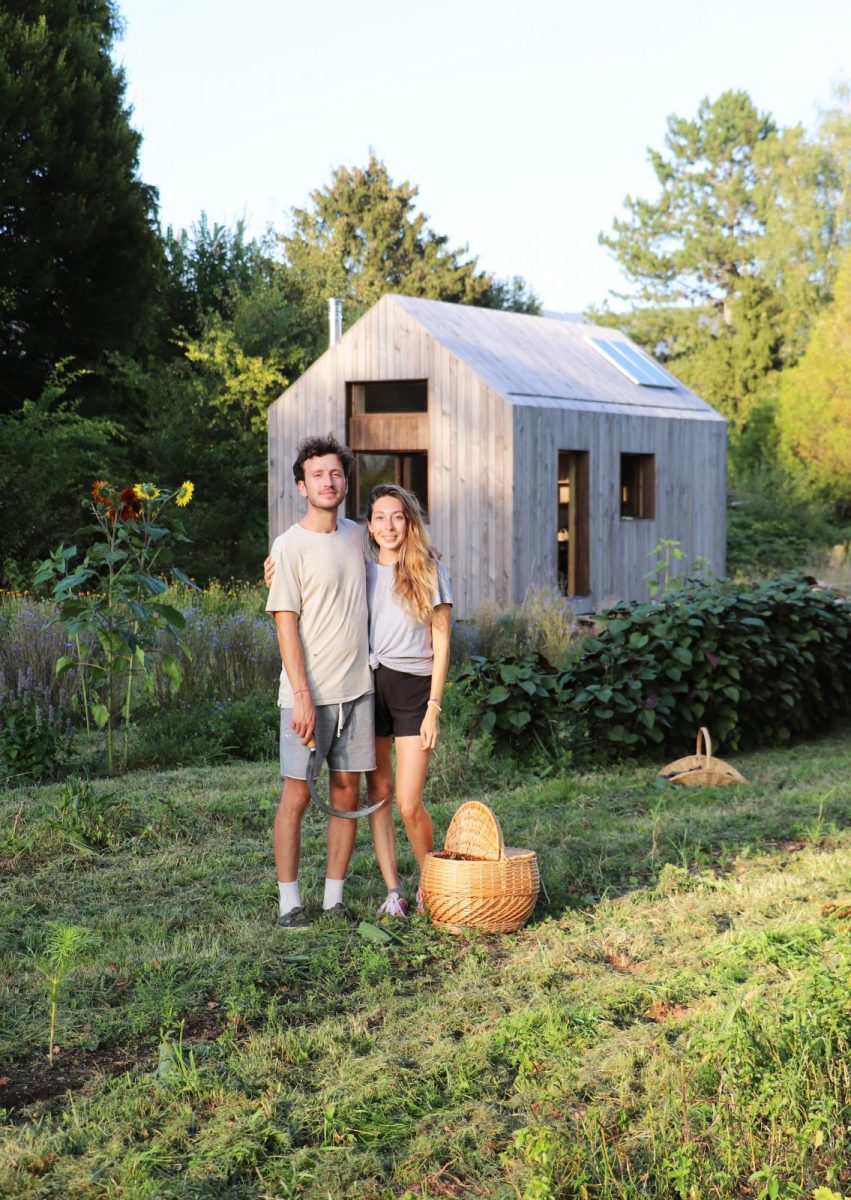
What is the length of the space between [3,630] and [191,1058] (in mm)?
6748

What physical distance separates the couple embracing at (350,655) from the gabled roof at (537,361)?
1241 cm

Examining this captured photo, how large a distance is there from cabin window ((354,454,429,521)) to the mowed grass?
1310cm

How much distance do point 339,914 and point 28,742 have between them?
126 inches

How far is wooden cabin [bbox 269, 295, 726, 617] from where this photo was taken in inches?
679

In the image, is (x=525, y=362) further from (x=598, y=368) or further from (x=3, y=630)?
(x=3, y=630)

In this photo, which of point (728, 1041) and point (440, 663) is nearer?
point (728, 1041)

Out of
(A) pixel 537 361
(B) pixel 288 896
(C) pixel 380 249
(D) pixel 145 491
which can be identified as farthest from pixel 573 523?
(C) pixel 380 249

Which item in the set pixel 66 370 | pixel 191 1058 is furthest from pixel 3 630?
pixel 66 370

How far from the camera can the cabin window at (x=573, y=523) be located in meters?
18.4

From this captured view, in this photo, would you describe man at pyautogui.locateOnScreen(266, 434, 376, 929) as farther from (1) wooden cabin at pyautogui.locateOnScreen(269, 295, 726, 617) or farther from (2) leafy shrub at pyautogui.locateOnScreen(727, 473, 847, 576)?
(2) leafy shrub at pyautogui.locateOnScreen(727, 473, 847, 576)

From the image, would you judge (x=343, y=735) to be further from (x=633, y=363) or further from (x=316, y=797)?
(x=633, y=363)

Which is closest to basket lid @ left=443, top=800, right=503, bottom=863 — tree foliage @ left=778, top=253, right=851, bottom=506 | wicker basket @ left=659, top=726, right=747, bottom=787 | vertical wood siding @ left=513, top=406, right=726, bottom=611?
wicker basket @ left=659, top=726, right=747, bottom=787

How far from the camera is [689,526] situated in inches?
822

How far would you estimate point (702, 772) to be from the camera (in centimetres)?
769
